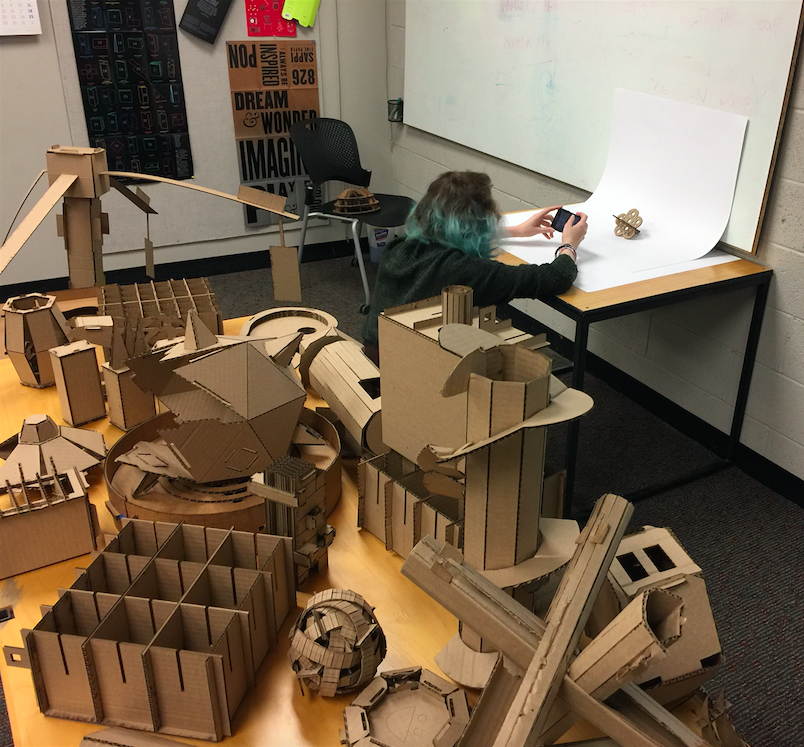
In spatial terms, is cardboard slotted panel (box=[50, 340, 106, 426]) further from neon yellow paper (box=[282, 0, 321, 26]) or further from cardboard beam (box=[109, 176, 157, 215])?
neon yellow paper (box=[282, 0, 321, 26])

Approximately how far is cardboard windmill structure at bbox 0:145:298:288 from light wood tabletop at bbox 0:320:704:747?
1.93ft

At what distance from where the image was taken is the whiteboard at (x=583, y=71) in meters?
2.21

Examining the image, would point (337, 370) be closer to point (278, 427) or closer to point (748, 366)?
point (278, 427)

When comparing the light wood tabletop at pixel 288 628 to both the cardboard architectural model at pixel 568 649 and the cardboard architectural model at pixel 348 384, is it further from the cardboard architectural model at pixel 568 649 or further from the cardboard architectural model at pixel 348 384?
the cardboard architectural model at pixel 568 649

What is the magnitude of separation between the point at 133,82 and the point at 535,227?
2590 millimetres

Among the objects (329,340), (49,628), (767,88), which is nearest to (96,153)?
(329,340)

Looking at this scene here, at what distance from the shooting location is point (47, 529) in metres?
1.23

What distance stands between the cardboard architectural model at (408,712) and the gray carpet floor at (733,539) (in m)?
1.15

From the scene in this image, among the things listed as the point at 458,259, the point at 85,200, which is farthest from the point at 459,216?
the point at 85,200

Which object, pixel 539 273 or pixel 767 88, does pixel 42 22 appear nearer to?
pixel 539 273

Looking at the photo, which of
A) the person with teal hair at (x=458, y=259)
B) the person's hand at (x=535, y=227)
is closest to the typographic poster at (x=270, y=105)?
the person's hand at (x=535, y=227)

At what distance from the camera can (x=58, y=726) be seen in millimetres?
958

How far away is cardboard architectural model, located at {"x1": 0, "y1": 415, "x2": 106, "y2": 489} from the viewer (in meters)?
1.36

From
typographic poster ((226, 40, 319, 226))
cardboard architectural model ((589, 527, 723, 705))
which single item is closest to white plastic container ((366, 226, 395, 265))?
typographic poster ((226, 40, 319, 226))
